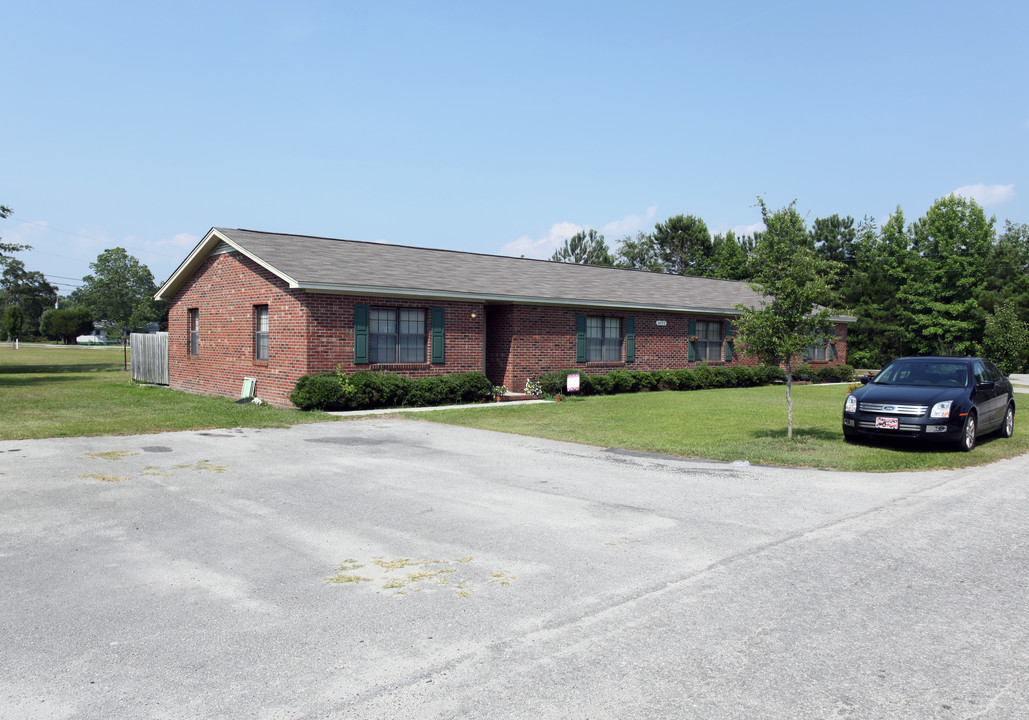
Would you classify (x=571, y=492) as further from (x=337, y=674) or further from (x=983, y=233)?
(x=983, y=233)

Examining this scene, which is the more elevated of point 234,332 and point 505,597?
point 234,332

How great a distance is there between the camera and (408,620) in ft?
15.6

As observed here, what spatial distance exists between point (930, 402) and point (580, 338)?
42.4 ft

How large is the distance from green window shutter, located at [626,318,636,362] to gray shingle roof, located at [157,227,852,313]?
68 cm

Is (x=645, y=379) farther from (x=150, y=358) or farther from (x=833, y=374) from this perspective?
(x=150, y=358)

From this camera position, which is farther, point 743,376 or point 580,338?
point 743,376

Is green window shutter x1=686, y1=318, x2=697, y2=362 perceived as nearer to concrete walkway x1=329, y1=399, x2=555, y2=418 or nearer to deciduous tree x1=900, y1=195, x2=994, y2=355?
concrete walkway x1=329, y1=399, x2=555, y2=418

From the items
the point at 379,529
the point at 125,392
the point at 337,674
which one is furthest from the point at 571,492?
the point at 125,392

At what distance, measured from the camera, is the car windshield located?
13.2 meters

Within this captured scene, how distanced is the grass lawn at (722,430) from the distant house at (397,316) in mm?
2578

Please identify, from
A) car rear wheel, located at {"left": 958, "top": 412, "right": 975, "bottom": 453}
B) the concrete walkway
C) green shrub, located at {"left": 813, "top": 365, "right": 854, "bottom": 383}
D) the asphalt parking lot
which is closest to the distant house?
the concrete walkway

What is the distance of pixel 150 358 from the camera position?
26828mm

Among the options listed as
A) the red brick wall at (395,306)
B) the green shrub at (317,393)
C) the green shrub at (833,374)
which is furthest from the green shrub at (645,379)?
the green shrub at (833,374)

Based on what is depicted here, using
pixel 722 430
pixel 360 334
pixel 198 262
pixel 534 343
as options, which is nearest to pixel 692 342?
pixel 534 343
